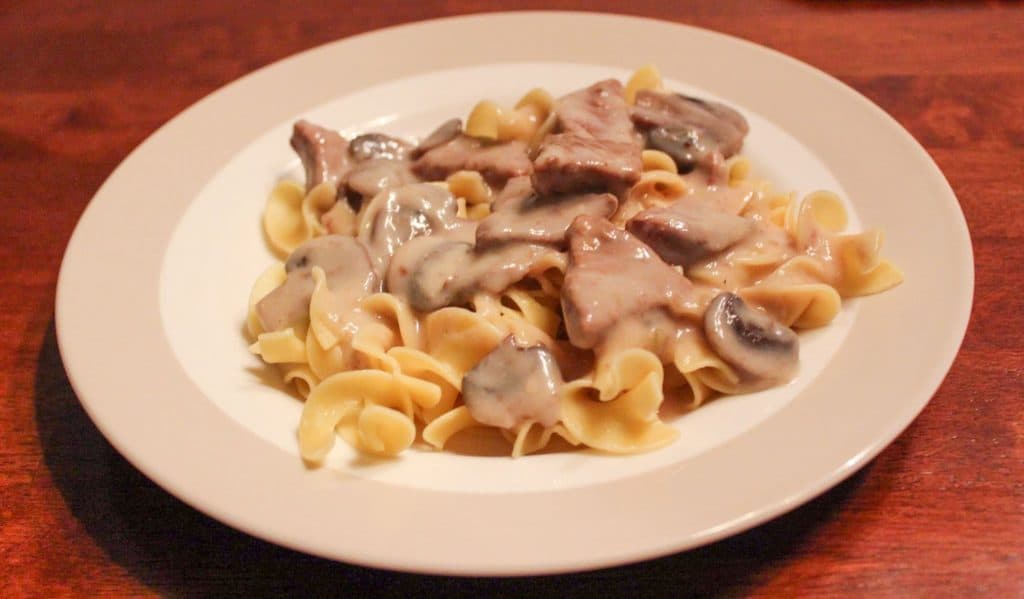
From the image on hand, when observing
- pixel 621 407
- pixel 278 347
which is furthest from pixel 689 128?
pixel 278 347

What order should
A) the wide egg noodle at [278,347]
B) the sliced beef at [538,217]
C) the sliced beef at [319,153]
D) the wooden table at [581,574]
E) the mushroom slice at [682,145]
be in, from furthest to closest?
the sliced beef at [319,153] → the mushroom slice at [682,145] → the sliced beef at [538,217] → the wide egg noodle at [278,347] → the wooden table at [581,574]

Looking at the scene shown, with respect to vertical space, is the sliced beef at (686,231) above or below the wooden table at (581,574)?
above

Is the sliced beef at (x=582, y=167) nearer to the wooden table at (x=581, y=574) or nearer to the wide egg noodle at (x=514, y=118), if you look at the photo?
the wide egg noodle at (x=514, y=118)

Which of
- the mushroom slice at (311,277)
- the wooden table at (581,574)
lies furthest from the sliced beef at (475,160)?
the wooden table at (581,574)

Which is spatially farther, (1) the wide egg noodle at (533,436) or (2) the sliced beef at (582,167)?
(2) the sliced beef at (582,167)

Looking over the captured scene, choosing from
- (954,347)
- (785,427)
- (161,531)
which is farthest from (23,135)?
(954,347)

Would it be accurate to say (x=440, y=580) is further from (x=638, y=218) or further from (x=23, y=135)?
(x=23, y=135)

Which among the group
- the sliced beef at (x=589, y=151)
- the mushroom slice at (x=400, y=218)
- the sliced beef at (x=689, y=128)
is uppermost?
the sliced beef at (x=589, y=151)
